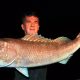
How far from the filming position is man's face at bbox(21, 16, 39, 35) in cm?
392

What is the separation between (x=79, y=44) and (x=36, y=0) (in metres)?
7.88

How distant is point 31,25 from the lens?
3.95 meters

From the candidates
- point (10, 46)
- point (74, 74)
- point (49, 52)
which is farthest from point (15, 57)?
point (74, 74)

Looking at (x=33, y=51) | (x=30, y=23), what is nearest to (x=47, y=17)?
(x=30, y=23)

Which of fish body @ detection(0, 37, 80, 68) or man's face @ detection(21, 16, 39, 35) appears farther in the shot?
man's face @ detection(21, 16, 39, 35)

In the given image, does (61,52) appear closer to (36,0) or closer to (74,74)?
(74,74)

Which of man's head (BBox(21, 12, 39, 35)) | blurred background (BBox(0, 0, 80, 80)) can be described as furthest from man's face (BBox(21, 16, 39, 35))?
blurred background (BBox(0, 0, 80, 80))

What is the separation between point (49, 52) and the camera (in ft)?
11.5

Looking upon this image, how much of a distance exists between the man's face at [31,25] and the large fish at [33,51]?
415 mm

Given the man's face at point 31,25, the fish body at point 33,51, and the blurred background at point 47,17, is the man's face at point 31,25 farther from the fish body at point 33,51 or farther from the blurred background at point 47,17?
the blurred background at point 47,17

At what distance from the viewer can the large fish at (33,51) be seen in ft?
10.7

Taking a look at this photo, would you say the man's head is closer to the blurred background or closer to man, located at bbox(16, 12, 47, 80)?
man, located at bbox(16, 12, 47, 80)

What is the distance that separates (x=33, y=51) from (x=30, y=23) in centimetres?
66

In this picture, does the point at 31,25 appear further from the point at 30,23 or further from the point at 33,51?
the point at 33,51
